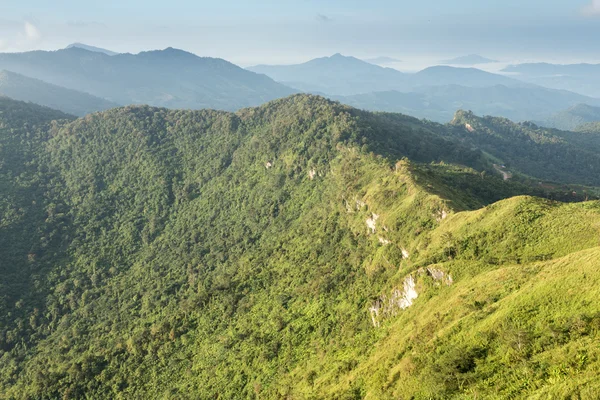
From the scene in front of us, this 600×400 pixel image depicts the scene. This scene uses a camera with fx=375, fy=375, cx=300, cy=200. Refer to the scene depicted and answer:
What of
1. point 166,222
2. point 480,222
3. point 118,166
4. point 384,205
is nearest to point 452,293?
point 480,222

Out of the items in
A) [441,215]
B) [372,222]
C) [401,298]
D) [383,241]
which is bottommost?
[401,298]

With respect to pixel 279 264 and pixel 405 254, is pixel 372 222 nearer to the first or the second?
pixel 405 254

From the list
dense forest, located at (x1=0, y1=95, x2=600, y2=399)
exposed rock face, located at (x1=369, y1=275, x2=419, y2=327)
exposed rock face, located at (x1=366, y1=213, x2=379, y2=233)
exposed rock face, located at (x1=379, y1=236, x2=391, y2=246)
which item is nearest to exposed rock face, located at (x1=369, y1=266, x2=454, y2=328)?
exposed rock face, located at (x1=369, y1=275, x2=419, y2=327)

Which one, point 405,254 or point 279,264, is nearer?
point 405,254

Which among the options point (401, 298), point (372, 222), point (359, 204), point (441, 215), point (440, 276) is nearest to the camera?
point (440, 276)

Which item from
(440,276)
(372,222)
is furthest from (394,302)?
(372,222)

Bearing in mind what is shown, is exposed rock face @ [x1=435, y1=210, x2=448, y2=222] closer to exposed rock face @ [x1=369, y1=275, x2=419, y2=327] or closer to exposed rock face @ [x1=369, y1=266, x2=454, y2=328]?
exposed rock face @ [x1=369, y1=266, x2=454, y2=328]

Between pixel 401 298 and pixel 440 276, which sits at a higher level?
pixel 440 276
